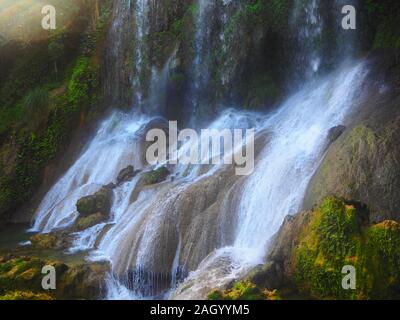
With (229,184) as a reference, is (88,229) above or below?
→ below

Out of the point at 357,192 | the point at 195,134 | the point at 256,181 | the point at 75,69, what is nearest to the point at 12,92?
the point at 75,69

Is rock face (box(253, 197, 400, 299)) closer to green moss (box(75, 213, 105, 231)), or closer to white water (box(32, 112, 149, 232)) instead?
green moss (box(75, 213, 105, 231))

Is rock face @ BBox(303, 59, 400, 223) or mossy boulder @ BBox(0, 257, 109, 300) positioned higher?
rock face @ BBox(303, 59, 400, 223)

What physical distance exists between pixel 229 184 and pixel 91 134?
399 inches

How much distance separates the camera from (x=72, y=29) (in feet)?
76.3

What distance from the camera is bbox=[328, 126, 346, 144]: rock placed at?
12070mm

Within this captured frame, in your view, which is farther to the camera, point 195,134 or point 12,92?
point 12,92

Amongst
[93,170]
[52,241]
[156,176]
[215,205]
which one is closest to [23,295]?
[52,241]

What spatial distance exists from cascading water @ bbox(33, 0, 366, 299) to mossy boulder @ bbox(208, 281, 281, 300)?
2.11ft

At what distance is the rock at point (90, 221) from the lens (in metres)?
14.5

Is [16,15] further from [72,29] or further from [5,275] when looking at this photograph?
[5,275]

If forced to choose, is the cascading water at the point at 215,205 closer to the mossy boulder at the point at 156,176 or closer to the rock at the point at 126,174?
the mossy boulder at the point at 156,176

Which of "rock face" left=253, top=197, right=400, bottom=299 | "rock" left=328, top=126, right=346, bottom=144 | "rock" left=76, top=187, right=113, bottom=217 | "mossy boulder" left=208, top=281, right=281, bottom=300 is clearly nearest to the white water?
"rock" left=76, top=187, right=113, bottom=217

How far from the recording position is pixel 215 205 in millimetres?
12008
